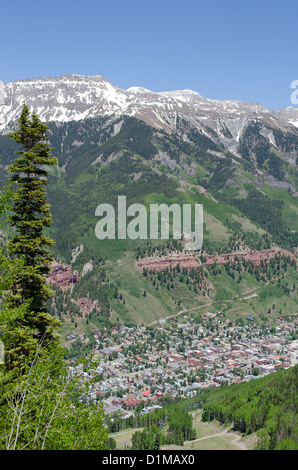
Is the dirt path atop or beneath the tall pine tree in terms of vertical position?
Result: beneath

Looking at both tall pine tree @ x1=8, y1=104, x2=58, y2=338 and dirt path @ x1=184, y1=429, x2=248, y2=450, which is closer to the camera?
tall pine tree @ x1=8, y1=104, x2=58, y2=338

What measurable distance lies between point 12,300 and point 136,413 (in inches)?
4324

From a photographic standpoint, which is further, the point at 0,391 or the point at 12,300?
→ the point at 12,300

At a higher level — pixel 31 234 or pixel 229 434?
pixel 31 234

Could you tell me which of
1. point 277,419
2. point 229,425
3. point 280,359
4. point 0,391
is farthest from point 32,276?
point 280,359

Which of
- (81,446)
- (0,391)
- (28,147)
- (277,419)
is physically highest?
(28,147)

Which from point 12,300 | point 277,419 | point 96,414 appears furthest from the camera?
point 277,419

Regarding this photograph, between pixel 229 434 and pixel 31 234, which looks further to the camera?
pixel 229 434

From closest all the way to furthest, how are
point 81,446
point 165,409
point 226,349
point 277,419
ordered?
point 81,446
point 277,419
point 165,409
point 226,349

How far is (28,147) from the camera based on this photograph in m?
32.3

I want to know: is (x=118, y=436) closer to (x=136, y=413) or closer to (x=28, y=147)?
(x=136, y=413)

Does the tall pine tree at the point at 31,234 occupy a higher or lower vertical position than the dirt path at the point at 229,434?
higher

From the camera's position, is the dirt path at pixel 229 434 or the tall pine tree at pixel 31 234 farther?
the dirt path at pixel 229 434
